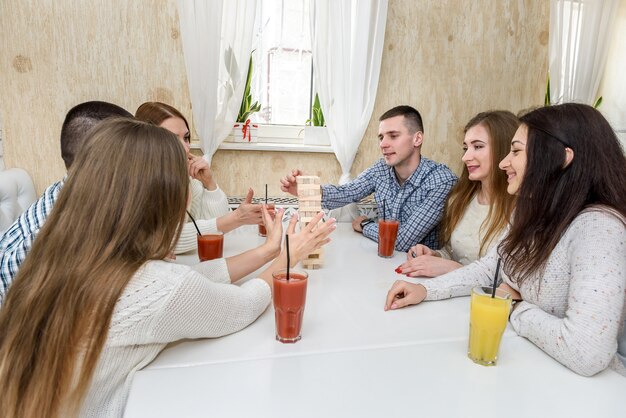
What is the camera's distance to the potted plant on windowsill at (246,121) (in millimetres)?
2844

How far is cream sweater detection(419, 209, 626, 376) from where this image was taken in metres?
0.88

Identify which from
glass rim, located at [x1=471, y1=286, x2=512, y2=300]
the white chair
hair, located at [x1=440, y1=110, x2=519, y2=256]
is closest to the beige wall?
the white chair

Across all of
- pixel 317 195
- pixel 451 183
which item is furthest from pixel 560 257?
pixel 451 183

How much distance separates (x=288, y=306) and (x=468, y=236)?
1165 millimetres

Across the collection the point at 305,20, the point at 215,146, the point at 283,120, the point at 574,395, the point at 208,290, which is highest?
the point at 305,20

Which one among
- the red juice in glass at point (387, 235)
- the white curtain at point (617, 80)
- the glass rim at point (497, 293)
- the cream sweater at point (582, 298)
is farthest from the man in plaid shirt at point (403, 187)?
the white curtain at point (617, 80)

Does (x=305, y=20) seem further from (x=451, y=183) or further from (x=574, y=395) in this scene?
(x=574, y=395)

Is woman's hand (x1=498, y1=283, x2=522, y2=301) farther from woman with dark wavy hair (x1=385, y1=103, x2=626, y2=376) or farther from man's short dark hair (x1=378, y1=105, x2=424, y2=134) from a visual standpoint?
man's short dark hair (x1=378, y1=105, x2=424, y2=134)

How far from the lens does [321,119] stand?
3018mm

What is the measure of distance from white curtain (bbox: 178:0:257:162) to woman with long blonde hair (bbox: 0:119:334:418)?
5.82 feet

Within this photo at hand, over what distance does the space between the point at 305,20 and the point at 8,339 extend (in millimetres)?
2769

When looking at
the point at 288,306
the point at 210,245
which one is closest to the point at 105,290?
the point at 288,306

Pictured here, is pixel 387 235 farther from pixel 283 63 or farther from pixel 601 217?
pixel 283 63

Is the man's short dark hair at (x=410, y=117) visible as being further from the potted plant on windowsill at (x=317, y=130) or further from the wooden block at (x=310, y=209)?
the wooden block at (x=310, y=209)
